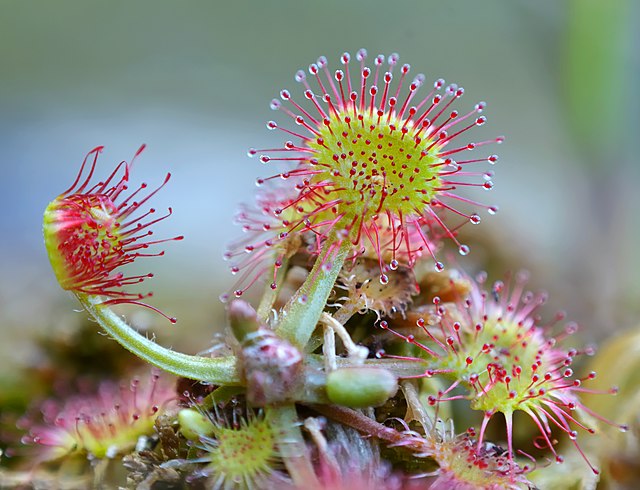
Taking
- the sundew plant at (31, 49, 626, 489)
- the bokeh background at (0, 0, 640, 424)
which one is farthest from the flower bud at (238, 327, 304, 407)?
the bokeh background at (0, 0, 640, 424)

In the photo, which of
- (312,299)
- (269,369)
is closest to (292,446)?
(269,369)

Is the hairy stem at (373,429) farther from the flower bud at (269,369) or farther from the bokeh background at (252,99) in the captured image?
the bokeh background at (252,99)

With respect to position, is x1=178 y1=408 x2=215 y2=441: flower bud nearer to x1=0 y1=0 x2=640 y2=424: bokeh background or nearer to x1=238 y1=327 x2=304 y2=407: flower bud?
x1=238 y1=327 x2=304 y2=407: flower bud

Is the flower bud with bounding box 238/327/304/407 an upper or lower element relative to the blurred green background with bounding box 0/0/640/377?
lower

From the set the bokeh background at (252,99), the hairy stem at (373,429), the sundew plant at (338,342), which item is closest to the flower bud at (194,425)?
the sundew plant at (338,342)

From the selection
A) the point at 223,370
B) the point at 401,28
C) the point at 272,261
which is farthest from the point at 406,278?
the point at 401,28

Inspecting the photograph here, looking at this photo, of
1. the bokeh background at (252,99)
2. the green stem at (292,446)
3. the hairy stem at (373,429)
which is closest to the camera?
the green stem at (292,446)
